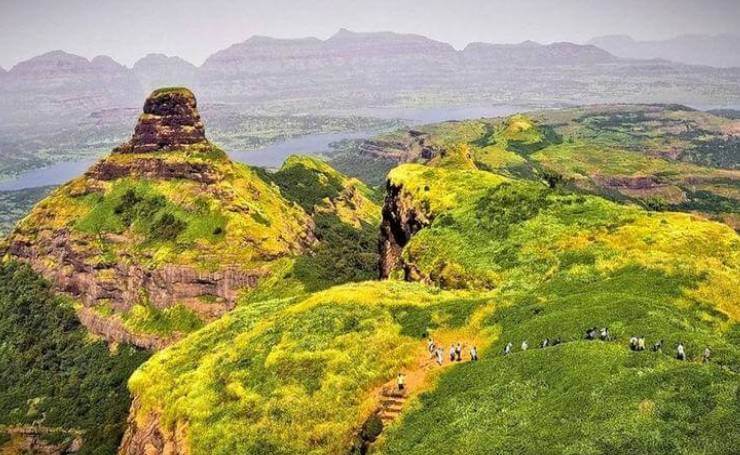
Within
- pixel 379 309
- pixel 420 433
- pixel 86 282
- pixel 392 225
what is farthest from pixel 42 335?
pixel 420 433

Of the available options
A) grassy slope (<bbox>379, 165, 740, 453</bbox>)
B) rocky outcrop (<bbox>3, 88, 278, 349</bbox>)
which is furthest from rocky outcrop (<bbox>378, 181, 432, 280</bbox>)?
rocky outcrop (<bbox>3, 88, 278, 349</bbox>)

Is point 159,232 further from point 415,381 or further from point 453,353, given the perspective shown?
point 453,353

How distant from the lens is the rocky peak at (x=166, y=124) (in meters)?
182

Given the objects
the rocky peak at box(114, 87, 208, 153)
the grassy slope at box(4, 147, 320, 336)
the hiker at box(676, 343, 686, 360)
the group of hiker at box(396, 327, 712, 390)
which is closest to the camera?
the hiker at box(676, 343, 686, 360)

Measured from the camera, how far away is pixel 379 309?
2579 inches

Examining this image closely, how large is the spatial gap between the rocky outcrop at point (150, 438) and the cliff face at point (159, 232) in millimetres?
82502

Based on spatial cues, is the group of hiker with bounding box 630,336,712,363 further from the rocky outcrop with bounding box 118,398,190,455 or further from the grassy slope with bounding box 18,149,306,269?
the grassy slope with bounding box 18,149,306,269

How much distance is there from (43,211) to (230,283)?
72372 millimetres

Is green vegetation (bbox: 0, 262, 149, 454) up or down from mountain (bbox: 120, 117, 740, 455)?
down

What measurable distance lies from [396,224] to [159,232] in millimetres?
72309

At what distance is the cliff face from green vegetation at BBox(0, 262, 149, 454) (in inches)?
183

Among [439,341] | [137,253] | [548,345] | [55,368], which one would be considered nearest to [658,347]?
[548,345]

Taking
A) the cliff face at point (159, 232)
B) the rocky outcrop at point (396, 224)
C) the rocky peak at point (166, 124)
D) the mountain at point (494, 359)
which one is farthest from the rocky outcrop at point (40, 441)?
the rocky peak at point (166, 124)

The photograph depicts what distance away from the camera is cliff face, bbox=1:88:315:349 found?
→ 150625mm
